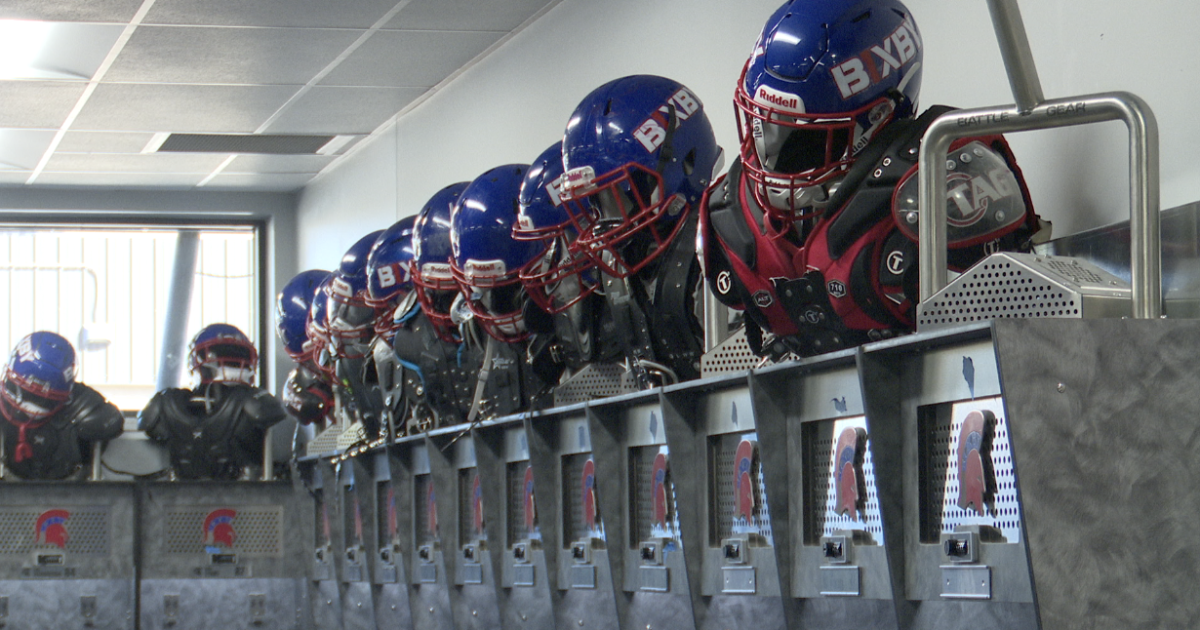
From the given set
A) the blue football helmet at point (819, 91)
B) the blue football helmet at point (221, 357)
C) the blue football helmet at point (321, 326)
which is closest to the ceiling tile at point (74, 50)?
the blue football helmet at point (321, 326)

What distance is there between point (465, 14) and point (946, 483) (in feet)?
12.7

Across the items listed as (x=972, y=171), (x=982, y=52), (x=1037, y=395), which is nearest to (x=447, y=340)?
(x=982, y=52)

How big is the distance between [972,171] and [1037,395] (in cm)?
50

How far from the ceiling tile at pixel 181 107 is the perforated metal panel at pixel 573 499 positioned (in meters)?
3.49

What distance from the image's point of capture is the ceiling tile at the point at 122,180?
29.1 feet

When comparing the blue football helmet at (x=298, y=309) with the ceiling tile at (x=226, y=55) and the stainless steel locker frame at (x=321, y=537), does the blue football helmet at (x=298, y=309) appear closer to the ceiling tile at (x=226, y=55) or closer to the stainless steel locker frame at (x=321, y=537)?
the stainless steel locker frame at (x=321, y=537)

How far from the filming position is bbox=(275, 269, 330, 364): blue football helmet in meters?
7.23

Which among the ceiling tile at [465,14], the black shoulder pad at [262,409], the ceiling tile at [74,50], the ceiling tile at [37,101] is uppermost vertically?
the ceiling tile at [37,101]

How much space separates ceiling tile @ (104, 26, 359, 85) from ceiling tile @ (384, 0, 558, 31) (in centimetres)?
31

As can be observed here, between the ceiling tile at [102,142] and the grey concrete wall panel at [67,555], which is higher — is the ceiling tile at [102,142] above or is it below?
above

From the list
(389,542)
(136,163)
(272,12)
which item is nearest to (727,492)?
(389,542)

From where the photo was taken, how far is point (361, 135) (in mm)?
7824

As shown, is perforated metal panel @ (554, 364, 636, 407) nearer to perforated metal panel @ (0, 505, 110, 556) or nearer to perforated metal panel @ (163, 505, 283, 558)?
perforated metal panel @ (163, 505, 283, 558)

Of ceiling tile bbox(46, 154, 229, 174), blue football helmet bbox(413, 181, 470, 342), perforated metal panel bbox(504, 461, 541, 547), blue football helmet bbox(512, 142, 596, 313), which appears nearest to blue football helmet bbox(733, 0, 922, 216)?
blue football helmet bbox(512, 142, 596, 313)
